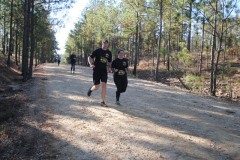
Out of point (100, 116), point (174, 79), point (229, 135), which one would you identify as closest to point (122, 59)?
point (100, 116)

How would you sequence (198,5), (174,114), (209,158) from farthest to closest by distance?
(198,5) < (174,114) < (209,158)

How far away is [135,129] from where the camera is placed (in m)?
7.89

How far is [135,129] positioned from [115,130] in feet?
1.70

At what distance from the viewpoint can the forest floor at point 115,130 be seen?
21.1 ft

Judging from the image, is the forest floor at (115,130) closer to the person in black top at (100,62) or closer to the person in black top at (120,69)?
the person in black top at (120,69)

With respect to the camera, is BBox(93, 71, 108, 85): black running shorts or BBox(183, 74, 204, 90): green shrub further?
BBox(183, 74, 204, 90): green shrub

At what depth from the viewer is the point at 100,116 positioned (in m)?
9.25

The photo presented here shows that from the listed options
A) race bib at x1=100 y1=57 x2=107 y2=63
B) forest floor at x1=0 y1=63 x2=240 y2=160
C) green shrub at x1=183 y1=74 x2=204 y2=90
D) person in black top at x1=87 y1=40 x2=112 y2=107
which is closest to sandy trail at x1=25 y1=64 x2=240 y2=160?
forest floor at x1=0 y1=63 x2=240 y2=160

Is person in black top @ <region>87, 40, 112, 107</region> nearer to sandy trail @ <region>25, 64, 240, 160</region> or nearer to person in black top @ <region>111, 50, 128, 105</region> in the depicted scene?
person in black top @ <region>111, 50, 128, 105</region>

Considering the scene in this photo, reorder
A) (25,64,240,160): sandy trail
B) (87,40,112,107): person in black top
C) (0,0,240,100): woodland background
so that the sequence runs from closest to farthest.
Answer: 1. (25,64,240,160): sandy trail
2. (87,40,112,107): person in black top
3. (0,0,240,100): woodland background

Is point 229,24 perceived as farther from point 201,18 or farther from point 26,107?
point 26,107

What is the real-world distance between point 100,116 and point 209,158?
13.0ft

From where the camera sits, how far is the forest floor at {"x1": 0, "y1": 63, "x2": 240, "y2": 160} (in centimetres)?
643

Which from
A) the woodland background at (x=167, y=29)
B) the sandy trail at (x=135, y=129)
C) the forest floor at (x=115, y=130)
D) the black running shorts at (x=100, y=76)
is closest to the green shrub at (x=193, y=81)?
the woodland background at (x=167, y=29)
